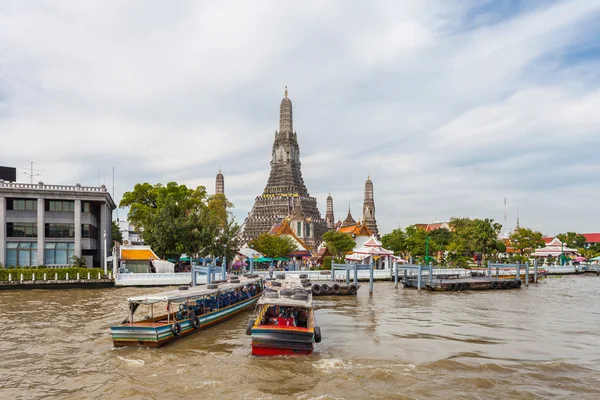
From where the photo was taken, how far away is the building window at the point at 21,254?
44812mm

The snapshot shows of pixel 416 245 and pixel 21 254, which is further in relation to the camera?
pixel 416 245

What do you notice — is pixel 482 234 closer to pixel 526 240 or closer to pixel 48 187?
pixel 526 240

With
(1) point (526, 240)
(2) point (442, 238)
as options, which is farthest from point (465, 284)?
(2) point (442, 238)

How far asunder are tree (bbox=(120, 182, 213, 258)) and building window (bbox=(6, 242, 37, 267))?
33.3ft

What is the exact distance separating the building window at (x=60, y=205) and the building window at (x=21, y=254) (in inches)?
147

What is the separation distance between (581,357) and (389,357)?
7598 mm

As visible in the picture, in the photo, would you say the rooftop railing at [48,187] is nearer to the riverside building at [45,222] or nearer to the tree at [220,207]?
the riverside building at [45,222]

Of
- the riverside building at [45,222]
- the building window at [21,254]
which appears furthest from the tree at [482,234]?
the building window at [21,254]

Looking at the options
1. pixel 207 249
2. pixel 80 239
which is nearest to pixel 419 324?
pixel 207 249

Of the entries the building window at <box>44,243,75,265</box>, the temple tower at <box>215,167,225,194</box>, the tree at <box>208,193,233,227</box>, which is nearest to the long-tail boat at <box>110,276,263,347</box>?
the building window at <box>44,243,75,265</box>

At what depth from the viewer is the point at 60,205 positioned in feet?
155

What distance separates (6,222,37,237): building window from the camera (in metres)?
45.2

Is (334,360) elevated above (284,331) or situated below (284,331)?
below

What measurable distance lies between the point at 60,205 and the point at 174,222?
1108 centimetres
